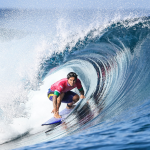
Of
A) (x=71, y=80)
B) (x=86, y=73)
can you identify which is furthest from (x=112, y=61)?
(x=71, y=80)

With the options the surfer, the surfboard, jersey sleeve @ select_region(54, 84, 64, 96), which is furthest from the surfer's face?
the surfboard

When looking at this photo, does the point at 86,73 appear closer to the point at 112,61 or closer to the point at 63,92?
the point at 112,61

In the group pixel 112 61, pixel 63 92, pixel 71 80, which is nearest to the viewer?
pixel 71 80

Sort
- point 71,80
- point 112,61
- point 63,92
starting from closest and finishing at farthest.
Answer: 1. point 71,80
2. point 63,92
3. point 112,61

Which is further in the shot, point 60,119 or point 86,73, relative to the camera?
point 86,73

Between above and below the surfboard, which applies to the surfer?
above

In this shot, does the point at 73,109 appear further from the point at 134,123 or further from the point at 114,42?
the point at 134,123

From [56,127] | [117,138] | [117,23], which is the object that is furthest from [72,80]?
[117,23]

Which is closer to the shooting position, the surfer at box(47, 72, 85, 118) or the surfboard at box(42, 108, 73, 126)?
the surfer at box(47, 72, 85, 118)

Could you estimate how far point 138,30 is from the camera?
16.4 feet

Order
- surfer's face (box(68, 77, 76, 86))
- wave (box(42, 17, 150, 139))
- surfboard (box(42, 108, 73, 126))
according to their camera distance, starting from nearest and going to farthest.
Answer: surfer's face (box(68, 77, 76, 86)), surfboard (box(42, 108, 73, 126)), wave (box(42, 17, 150, 139))

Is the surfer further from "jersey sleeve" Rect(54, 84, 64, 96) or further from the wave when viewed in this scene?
the wave

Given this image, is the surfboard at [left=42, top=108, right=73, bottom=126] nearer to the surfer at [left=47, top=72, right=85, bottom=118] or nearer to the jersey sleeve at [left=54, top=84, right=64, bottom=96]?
the surfer at [left=47, top=72, right=85, bottom=118]

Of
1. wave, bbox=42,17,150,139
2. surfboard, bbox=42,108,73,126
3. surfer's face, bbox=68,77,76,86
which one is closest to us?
surfer's face, bbox=68,77,76,86
